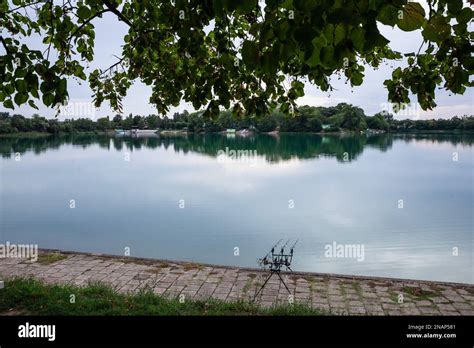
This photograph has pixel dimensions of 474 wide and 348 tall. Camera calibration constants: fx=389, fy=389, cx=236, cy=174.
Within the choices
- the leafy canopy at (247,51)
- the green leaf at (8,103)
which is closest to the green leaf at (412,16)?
the leafy canopy at (247,51)

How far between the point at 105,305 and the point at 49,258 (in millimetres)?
4193

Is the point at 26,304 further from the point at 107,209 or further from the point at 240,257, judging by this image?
the point at 107,209

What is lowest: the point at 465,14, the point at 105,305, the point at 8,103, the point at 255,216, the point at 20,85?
the point at 255,216

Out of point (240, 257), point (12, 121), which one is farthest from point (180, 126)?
point (240, 257)

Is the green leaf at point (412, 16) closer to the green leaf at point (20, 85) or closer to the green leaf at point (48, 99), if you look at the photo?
the green leaf at point (48, 99)

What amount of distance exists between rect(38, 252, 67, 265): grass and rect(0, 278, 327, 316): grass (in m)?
2.53

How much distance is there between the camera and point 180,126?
365 feet

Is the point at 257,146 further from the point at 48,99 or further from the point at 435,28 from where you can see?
the point at 435,28

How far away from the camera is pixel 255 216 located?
19.6 metres

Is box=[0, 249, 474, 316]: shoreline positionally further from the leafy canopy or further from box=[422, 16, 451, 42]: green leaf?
box=[422, 16, 451, 42]: green leaf

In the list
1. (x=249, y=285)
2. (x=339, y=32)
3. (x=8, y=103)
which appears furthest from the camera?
(x=249, y=285)

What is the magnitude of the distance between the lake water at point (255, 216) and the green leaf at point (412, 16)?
1084 cm

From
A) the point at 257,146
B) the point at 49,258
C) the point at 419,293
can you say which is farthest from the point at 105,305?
the point at 257,146

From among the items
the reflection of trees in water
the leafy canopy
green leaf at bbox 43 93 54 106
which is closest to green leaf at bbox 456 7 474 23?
the leafy canopy
